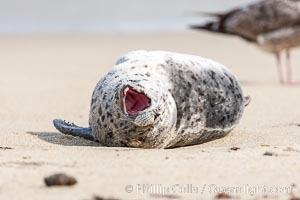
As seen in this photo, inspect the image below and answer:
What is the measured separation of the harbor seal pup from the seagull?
569 cm

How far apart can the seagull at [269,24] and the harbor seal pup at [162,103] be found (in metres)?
5.69

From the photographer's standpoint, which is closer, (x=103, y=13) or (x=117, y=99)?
(x=117, y=99)

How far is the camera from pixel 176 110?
5383mm

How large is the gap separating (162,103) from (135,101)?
0.18m

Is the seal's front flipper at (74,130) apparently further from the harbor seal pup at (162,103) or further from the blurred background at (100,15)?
the blurred background at (100,15)

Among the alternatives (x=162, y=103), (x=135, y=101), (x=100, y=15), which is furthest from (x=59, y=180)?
(x=100, y=15)

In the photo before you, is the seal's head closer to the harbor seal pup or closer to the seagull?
the harbor seal pup

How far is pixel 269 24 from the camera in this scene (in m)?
11.6

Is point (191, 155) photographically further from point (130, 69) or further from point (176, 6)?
point (176, 6)

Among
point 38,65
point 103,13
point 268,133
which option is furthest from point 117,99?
point 103,13

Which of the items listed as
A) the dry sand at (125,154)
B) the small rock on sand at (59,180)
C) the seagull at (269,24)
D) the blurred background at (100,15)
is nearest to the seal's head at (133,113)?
the dry sand at (125,154)

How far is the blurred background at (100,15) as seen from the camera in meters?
18.4

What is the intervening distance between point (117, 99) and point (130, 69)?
0.56 metres

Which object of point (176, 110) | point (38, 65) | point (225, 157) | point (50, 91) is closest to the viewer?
point (225, 157)
